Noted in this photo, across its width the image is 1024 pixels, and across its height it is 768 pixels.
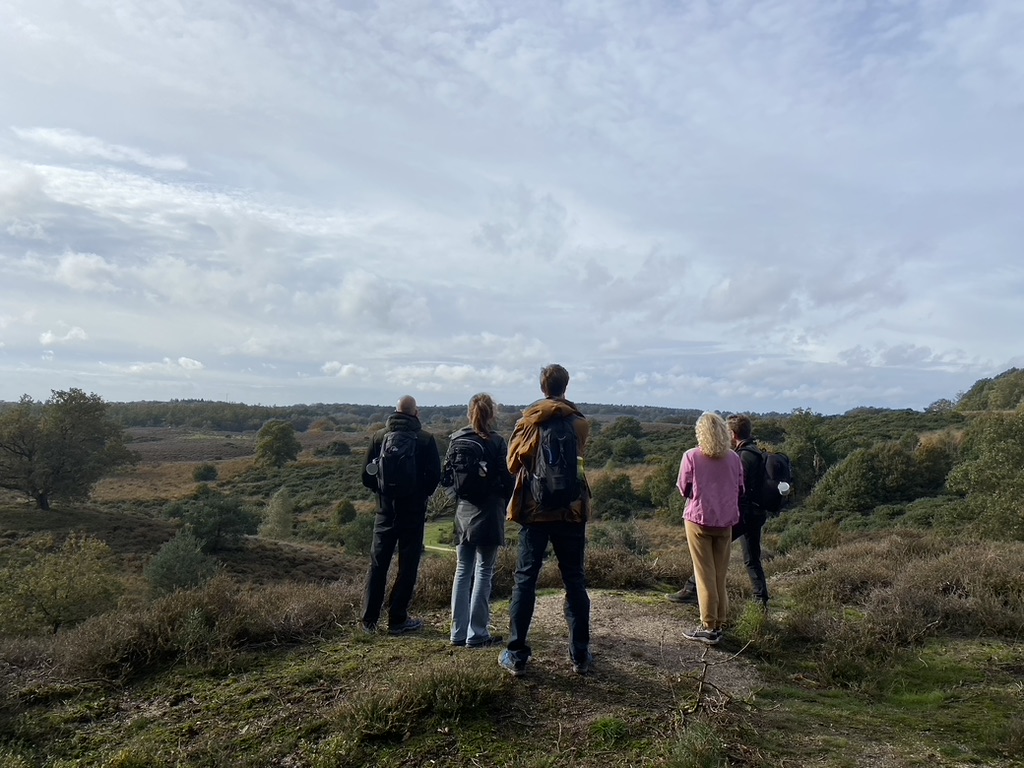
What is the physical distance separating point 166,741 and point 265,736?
0.55 metres

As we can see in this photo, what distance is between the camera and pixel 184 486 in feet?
167

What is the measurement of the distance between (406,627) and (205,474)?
5574 centimetres

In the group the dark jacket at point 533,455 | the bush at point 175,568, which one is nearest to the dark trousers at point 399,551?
the dark jacket at point 533,455

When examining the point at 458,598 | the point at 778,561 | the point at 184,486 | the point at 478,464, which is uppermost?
the point at 478,464

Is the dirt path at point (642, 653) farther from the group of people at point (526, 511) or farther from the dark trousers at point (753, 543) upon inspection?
the dark trousers at point (753, 543)

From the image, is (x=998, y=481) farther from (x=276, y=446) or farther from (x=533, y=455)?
(x=276, y=446)

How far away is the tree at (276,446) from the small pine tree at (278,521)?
73.1 ft

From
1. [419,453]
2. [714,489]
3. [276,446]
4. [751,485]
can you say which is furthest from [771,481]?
[276,446]

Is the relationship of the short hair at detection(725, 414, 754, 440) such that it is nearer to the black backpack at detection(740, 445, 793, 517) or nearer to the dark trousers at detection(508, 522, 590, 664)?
the black backpack at detection(740, 445, 793, 517)

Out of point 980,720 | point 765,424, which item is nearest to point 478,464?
point 980,720

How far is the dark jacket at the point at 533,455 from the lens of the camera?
414 cm

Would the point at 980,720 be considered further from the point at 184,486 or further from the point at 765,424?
the point at 184,486

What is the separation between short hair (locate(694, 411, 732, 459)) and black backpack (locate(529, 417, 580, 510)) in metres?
1.40

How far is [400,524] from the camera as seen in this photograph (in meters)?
5.18
